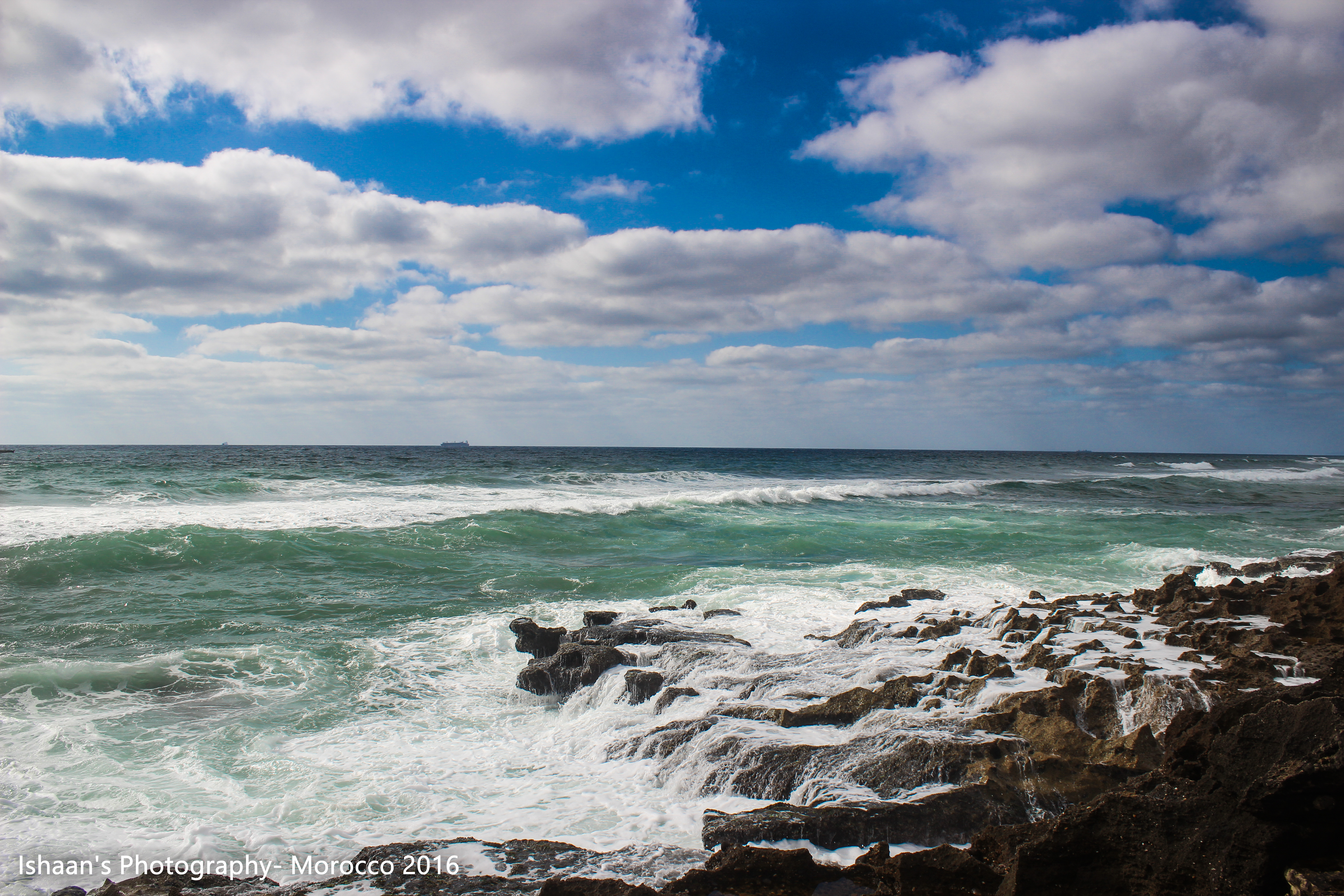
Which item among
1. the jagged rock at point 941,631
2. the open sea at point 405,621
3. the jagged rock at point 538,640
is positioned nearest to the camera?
the open sea at point 405,621

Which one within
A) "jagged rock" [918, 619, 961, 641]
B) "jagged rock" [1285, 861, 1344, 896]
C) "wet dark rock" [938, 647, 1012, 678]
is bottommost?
"jagged rock" [918, 619, 961, 641]

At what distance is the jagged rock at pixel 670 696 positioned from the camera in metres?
7.27

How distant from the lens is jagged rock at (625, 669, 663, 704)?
25.0 feet

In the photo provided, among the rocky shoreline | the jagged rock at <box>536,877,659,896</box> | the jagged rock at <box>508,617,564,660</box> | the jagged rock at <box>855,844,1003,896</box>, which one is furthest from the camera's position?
the jagged rock at <box>508,617,564,660</box>

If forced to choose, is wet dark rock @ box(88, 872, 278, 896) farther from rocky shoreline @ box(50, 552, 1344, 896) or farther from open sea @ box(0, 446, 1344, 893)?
open sea @ box(0, 446, 1344, 893)

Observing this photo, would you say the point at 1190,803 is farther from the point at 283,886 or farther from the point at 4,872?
the point at 4,872

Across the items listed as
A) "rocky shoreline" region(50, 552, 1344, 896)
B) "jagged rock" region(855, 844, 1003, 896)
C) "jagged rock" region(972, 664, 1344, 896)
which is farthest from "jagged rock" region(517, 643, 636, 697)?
"jagged rock" region(972, 664, 1344, 896)

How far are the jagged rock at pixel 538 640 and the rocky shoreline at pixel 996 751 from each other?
4 cm

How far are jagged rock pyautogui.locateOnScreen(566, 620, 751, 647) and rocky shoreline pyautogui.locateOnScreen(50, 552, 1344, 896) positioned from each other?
0.04m

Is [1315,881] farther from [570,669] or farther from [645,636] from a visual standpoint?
[645,636]

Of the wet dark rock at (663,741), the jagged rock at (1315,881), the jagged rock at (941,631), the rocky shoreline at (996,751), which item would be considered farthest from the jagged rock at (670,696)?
the jagged rock at (1315,881)

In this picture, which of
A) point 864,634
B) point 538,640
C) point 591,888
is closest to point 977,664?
point 864,634

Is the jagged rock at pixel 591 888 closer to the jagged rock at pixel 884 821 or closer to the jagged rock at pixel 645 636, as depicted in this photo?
the jagged rock at pixel 884 821

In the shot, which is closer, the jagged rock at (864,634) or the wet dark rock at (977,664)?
the wet dark rock at (977,664)
